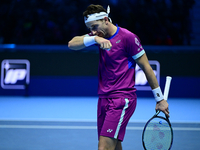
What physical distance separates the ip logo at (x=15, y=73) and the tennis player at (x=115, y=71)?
231 inches

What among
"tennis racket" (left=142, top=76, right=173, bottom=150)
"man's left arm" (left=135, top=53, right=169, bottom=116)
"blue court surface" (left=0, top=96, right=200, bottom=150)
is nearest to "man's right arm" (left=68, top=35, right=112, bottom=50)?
"man's left arm" (left=135, top=53, right=169, bottom=116)

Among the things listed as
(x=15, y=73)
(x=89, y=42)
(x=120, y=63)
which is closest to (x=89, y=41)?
(x=89, y=42)

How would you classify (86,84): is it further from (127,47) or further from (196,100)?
(127,47)

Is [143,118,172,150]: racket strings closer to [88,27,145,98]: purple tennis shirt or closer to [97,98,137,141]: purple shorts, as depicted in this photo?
[97,98,137,141]: purple shorts

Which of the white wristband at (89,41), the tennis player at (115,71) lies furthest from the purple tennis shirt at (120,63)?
the white wristband at (89,41)

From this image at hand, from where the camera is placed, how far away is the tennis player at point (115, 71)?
243 cm

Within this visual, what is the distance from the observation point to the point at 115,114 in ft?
8.09

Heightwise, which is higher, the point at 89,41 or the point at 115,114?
the point at 89,41

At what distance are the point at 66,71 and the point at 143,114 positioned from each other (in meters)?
2.87

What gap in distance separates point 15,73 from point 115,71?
20.0 ft

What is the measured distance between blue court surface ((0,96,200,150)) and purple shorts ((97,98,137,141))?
147 cm

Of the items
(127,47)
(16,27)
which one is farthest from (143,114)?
(16,27)

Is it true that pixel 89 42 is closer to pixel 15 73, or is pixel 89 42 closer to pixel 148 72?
pixel 148 72

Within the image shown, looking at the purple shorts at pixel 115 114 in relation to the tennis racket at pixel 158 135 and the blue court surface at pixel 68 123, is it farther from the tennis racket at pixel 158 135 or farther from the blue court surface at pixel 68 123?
the blue court surface at pixel 68 123
